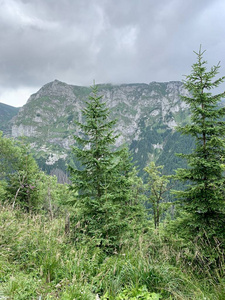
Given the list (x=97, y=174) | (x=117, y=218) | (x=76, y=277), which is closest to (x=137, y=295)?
(x=76, y=277)

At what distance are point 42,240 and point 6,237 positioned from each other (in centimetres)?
80

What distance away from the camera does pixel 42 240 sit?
429 centimetres

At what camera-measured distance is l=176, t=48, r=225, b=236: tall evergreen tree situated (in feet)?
28.0

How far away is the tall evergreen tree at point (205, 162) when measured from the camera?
853 cm

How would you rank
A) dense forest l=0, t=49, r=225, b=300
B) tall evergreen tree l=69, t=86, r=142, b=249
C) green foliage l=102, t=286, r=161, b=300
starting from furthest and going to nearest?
tall evergreen tree l=69, t=86, r=142, b=249 < dense forest l=0, t=49, r=225, b=300 < green foliage l=102, t=286, r=161, b=300

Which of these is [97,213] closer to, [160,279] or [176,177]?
[176,177]

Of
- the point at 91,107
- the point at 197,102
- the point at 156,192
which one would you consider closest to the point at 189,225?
the point at 197,102

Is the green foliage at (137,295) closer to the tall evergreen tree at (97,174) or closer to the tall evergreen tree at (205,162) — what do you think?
the tall evergreen tree at (97,174)

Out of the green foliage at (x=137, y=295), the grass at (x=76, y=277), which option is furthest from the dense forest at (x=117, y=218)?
the green foliage at (x=137, y=295)

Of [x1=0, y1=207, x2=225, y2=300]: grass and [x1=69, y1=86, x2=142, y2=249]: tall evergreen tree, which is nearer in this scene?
[x1=0, y1=207, x2=225, y2=300]: grass

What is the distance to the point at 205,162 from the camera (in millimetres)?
8844

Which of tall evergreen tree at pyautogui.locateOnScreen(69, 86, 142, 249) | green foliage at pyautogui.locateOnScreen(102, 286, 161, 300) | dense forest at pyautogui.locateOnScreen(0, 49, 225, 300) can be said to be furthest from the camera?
tall evergreen tree at pyautogui.locateOnScreen(69, 86, 142, 249)

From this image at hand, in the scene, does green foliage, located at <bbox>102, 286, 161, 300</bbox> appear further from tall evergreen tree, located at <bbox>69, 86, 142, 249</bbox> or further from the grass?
tall evergreen tree, located at <bbox>69, 86, 142, 249</bbox>

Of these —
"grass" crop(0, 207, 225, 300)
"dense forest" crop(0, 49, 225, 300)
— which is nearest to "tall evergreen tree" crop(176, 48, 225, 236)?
"dense forest" crop(0, 49, 225, 300)
